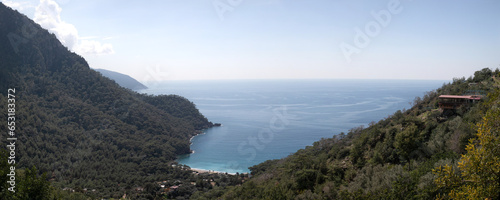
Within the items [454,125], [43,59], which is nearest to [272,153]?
[454,125]

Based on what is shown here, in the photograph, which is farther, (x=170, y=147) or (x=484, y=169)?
(x=170, y=147)

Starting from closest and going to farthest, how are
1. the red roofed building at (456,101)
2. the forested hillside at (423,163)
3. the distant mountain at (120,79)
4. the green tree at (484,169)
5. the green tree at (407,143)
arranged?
1. the green tree at (484,169)
2. the forested hillside at (423,163)
3. the green tree at (407,143)
4. the red roofed building at (456,101)
5. the distant mountain at (120,79)

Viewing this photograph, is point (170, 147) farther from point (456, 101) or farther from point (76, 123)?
point (456, 101)

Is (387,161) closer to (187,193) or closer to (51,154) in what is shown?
(187,193)

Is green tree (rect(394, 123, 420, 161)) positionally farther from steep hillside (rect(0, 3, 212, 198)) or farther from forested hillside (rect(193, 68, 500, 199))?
steep hillside (rect(0, 3, 212, 198))

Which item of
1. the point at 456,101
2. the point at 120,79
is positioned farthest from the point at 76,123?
the point at 120,79

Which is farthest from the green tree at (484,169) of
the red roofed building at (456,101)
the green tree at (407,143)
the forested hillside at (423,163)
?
the red roofed building at (456,101)

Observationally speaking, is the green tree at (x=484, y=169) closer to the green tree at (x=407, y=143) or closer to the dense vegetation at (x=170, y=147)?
the dense vegetation at (x=170, y=147)
